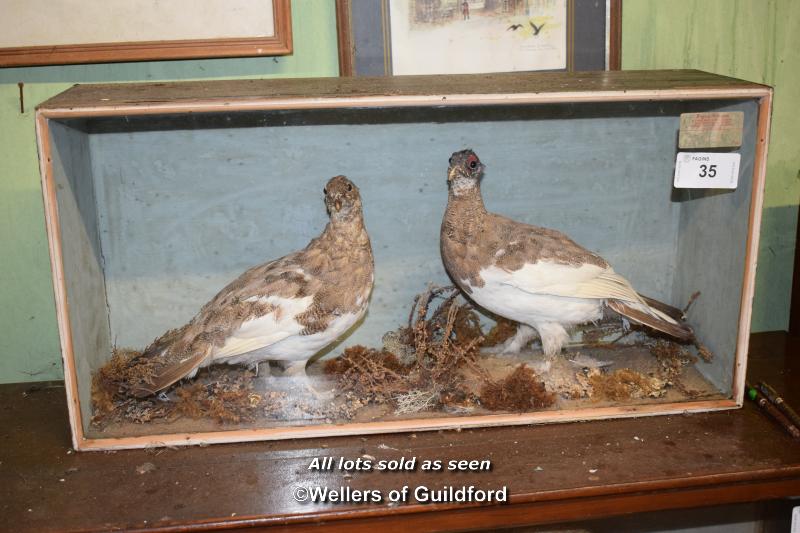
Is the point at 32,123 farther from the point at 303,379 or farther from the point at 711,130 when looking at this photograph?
the point at 711,130

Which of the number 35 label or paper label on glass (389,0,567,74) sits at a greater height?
paper label on glass (389,0,567,74)

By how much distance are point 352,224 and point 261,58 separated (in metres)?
0.54

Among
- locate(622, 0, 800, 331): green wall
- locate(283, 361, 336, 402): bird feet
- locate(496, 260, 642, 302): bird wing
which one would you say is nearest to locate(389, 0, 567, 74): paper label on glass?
locate(622, 0, 800, 331): green wall

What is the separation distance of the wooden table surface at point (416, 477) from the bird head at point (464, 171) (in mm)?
612

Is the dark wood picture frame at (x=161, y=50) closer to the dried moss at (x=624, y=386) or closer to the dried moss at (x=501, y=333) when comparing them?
the dried moss at (x=501, y=333)

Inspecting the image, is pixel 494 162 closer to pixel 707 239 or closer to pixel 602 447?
pixel 707 239

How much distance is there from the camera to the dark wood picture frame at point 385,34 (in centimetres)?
188

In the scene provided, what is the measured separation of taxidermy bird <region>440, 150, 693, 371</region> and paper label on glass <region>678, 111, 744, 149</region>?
0.39 meters

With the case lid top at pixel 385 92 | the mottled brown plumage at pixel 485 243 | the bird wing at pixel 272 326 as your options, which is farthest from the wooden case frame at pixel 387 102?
the mottled brown plumage at pixel 485 243

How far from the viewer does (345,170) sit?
78.0 inches

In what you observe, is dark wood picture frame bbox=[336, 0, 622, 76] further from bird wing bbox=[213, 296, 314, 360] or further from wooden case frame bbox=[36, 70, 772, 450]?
bird wing bbox=[213, 296, 314, 360]

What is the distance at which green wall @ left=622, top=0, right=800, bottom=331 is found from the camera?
79.2 inches

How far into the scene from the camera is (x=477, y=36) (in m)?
1.94

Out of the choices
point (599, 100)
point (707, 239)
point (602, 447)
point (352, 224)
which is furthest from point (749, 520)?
point (352, 224)
